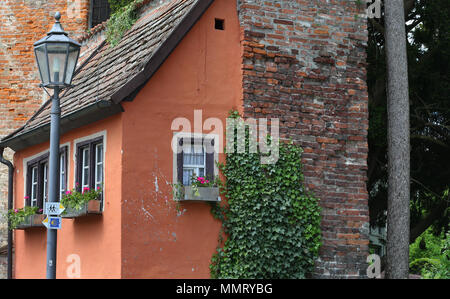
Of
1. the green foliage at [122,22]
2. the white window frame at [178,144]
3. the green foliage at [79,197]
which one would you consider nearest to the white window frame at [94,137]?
the green foliage at [79,197]

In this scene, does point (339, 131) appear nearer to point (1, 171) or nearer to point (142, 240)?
point (142, 240)

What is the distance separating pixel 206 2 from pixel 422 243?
1365 cm

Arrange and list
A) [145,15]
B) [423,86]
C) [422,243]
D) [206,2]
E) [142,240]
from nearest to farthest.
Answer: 1. [142,240]
2. [206,2]
3. [145,15]
4. [423,86]
5. [422,243]

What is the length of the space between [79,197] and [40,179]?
10.4 feet

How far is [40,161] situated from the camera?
1557cm

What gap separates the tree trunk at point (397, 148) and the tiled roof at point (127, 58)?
4.30 metres

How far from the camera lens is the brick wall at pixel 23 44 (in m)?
19.2

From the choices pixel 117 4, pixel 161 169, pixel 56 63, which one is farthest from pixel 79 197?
pixel 117 4

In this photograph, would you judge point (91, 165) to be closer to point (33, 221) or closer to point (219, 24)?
point (33, 221)

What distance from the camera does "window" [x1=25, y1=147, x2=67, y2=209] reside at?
47.0 ft

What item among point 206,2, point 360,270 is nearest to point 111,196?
point 206,2

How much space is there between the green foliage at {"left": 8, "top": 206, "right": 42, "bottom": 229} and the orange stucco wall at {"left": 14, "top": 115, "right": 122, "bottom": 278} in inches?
15.1

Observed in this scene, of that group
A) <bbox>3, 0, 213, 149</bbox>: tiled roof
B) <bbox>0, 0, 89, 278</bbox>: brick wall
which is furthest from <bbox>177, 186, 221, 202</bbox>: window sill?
<bbox>0, 0, 89, 278</bbox>: brick wall

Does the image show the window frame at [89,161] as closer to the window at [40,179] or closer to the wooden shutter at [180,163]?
the window at [40,179]
